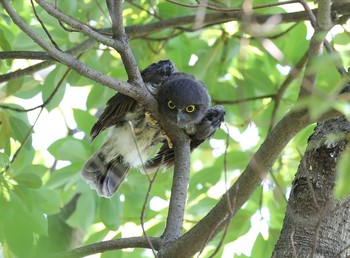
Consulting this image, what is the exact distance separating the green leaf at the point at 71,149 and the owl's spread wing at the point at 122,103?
26cm

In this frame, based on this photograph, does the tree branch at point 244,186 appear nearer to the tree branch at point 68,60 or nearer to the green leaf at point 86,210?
the tree branch at point 68,60

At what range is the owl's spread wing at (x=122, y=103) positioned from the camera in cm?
450

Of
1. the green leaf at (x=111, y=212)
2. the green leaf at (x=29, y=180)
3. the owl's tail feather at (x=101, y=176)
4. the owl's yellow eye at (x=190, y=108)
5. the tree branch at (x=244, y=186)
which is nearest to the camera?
the tree branch at (x=244, y=186)

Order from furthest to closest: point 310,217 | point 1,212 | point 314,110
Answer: point 1,212
point 310,217
point 314,110

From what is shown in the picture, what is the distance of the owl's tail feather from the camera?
5.14 meters

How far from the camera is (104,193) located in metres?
5.10

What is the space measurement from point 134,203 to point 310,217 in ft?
9.21

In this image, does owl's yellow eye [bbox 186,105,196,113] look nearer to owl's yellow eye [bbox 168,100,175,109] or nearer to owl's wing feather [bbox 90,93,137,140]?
owl's yellow eye [bbox 168,100,175,109]

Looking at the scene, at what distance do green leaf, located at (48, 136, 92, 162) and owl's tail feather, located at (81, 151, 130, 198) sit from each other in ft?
0.23

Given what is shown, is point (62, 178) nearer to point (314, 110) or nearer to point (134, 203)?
point (134, 203)

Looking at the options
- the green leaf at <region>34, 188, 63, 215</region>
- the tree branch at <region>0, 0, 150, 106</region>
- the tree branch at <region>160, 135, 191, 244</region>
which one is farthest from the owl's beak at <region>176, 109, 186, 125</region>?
the tree branch at <region>0, 0, 150, 106</region>

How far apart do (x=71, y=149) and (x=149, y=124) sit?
23.7 inches

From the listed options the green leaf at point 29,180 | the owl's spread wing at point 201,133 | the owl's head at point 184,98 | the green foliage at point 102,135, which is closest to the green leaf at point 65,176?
the green foliage at point 102,135

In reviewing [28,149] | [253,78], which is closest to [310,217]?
[28,149]
